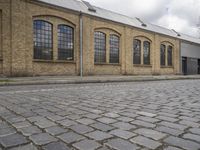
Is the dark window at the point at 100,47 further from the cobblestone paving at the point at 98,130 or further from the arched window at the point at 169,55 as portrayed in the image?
the cobblestone paving at the point at 98,130

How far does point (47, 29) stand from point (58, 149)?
1791 cm

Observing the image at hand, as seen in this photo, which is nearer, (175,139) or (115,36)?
(175,139)

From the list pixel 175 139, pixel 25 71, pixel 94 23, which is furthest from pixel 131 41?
pixel 175 139

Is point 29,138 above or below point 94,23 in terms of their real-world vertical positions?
below

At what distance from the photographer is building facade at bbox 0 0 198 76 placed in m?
16.5

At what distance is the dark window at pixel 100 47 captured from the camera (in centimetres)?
2273

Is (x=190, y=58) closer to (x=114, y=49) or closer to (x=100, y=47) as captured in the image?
(x=114, y=49)

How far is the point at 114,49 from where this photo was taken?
2470 cm

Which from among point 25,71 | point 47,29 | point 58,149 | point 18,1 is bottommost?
point 58,149

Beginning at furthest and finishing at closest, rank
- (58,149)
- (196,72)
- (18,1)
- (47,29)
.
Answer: (196,72) < (47,29) < (18,1) < (58,149)

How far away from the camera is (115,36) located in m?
24.7

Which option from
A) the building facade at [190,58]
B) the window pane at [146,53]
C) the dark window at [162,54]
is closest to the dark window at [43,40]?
the window pane at [146,53]

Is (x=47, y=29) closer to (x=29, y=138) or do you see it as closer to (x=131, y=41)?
Answer: (x=131, y=41)

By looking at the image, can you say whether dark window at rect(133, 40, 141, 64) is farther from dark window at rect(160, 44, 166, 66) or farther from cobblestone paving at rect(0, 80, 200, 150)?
cobblestone paving at rect(0, 80, 200, 150)
